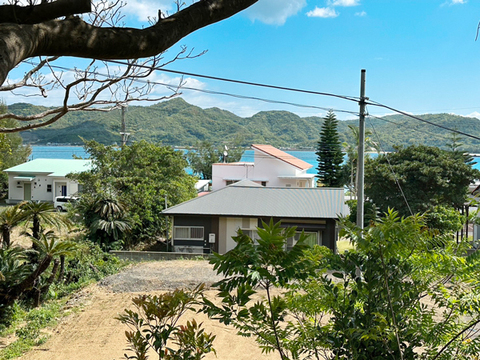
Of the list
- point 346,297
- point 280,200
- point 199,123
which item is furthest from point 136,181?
point 199,123


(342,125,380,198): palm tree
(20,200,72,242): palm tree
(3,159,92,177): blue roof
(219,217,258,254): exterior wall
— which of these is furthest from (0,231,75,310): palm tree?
(3,159,92,177): blue roof

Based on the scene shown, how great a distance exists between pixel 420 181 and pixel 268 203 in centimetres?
819

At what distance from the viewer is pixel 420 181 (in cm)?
2105

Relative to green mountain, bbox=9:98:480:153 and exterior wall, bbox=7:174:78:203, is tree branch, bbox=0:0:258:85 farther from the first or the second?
green mountain, bbox=9:98:480:153

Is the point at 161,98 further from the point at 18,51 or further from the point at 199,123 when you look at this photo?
the point at 199,123

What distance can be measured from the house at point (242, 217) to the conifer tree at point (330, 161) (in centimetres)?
2022

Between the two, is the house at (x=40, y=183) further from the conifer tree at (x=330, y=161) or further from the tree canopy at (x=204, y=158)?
the tree canopy at (x=204, y=158)

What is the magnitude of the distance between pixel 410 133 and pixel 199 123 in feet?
128

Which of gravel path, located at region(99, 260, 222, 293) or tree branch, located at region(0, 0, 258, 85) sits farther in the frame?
gravel path, located at region(99, 260, 222, 293)

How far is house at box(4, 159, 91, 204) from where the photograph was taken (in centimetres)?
2934

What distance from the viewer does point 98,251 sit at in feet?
53.6

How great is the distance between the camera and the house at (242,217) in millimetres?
17406

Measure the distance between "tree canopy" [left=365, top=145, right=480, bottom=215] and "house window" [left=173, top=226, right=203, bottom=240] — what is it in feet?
30.7

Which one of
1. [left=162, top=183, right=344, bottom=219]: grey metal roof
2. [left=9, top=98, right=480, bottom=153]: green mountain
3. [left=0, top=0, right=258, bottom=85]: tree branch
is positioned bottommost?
[left=162, top=183, right=344, bottom=219]: grey metal roof
